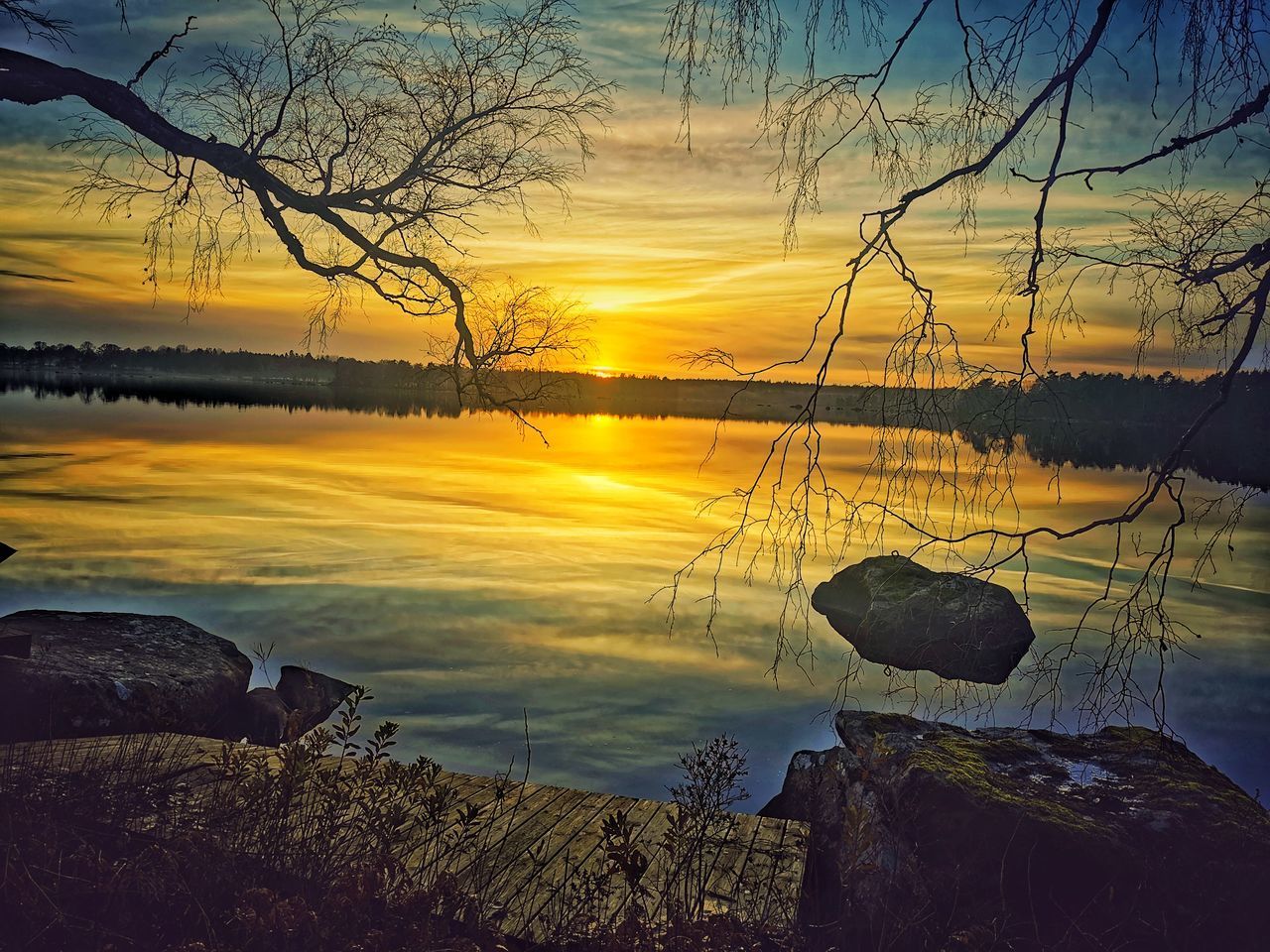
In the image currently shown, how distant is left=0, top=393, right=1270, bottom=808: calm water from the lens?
1335 cm

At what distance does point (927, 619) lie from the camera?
11.0m

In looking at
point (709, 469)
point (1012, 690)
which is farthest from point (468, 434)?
point (1012, 690)

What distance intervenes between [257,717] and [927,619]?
844 cm

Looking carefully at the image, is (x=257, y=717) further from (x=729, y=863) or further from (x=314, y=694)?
(x=729, y=863)

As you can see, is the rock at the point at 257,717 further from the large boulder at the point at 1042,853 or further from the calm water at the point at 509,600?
the large boulder at the point at 1042,853

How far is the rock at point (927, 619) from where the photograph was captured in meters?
5.01

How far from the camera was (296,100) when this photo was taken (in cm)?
1060

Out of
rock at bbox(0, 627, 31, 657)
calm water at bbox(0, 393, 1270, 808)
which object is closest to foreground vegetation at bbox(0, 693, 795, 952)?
rock at bbox(0, 627, 31, 657)

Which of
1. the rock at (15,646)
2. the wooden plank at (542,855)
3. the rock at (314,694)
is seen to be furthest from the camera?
the rock at (314,694)

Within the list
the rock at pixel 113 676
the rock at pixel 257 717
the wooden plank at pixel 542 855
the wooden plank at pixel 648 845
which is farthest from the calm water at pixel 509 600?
the wooden plank at pixel 542 855

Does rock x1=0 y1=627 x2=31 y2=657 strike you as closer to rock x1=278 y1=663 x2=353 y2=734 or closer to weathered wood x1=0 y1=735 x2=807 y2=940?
weathered wood x1=0 y1=735 x2=807 y2=940

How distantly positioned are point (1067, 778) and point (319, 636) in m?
14.3

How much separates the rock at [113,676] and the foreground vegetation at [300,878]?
9.34ft

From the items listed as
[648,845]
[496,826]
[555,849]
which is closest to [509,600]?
[496,826]
